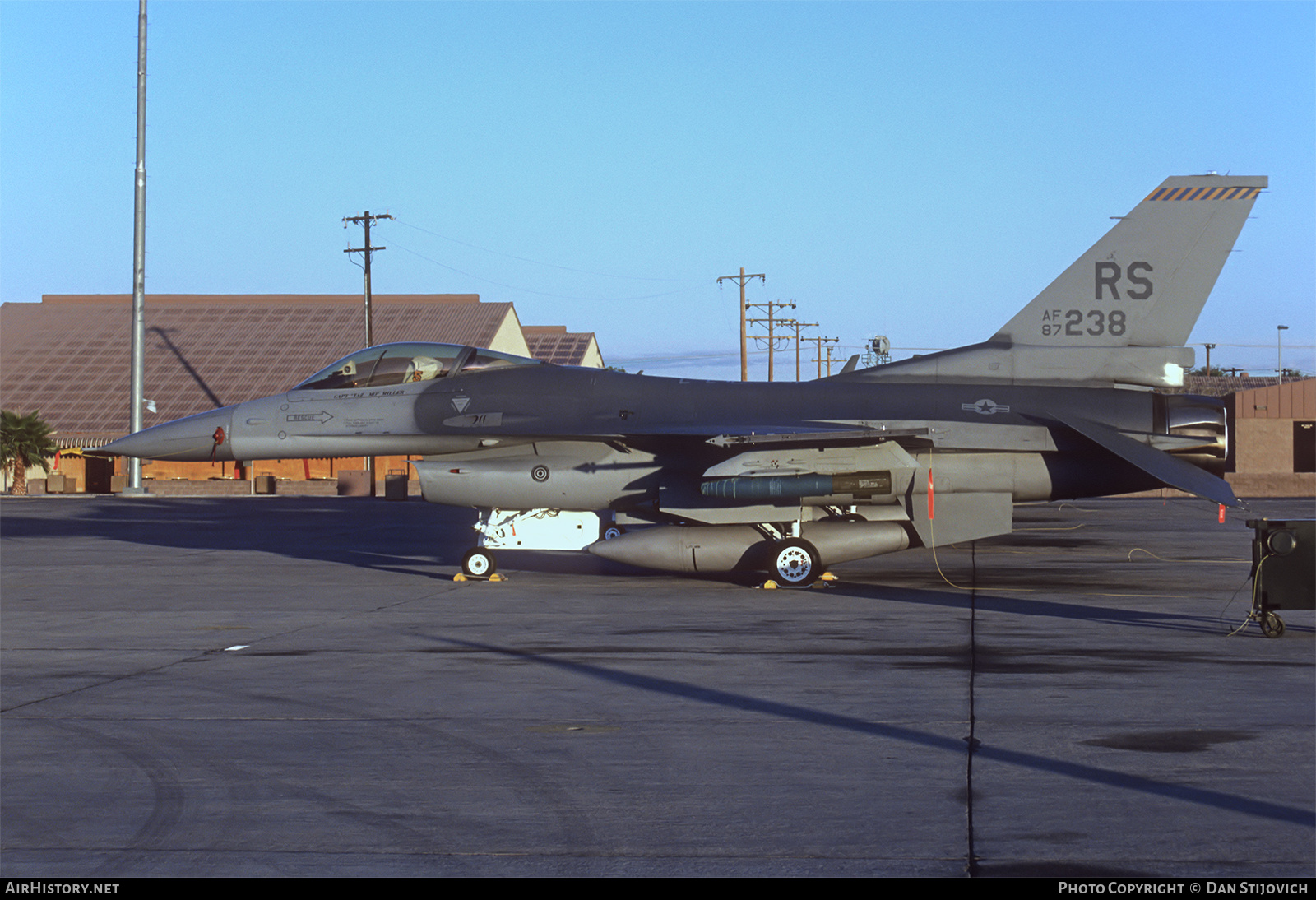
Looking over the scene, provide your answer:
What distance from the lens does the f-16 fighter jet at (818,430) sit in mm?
15867

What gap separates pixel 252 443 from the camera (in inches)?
683

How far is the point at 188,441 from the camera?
17.5 metres

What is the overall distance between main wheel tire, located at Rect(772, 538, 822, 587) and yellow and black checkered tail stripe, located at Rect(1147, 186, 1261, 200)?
6677mm

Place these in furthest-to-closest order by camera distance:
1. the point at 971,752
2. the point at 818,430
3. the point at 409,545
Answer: the point at 409,545
the point at 818,430
the point at 971,752

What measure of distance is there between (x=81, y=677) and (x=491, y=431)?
7.71 meters

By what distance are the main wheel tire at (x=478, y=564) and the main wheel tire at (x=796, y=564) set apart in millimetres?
4206

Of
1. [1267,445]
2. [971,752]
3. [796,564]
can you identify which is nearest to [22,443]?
[796,564]

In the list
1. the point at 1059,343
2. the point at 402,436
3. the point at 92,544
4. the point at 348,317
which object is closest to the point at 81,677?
the point at 402,436

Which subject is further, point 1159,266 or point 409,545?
point 409,545

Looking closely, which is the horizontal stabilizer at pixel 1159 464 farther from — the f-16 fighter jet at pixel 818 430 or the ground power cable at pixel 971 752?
the ground power cable at pixel 971 752

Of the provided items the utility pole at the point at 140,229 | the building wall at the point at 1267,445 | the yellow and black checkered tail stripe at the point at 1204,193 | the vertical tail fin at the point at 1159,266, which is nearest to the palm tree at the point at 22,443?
the utility pole at the point at 140,229

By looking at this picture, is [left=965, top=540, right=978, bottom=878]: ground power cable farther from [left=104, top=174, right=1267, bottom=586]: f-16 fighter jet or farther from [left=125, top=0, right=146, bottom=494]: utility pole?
[left=125, top=0, right=146, bottom=494]: utility pole

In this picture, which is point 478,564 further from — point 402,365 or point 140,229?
point 140,229

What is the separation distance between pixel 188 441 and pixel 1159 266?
13.9 m
